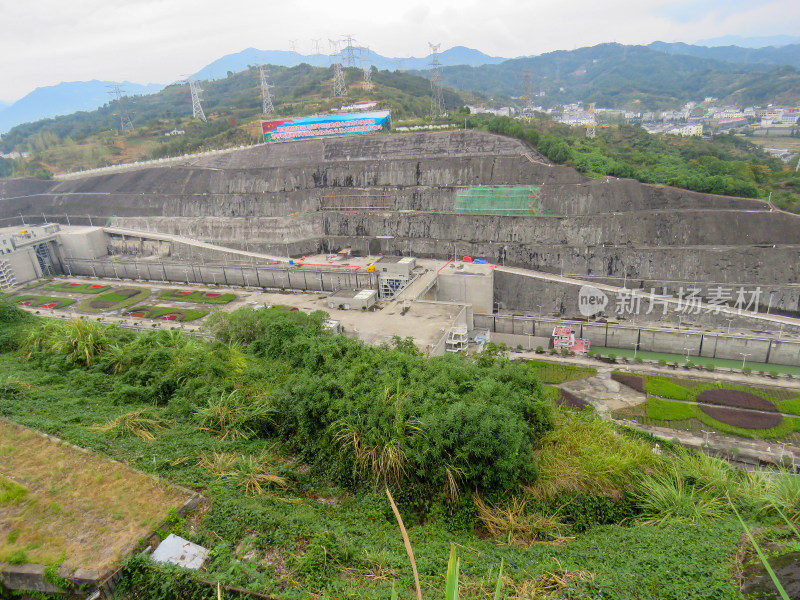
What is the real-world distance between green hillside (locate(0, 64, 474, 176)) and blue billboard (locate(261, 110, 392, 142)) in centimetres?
1289

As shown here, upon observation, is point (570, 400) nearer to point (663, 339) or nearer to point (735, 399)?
point (735, 399)

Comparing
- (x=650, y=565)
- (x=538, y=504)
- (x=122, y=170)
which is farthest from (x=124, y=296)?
(x=650, y=565)

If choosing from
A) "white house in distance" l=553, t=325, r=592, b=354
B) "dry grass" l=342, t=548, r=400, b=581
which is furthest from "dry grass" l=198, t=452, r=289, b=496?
"white house in distance" l=553, t=325, r=592, b=354

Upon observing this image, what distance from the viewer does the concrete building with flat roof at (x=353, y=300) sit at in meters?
32.9

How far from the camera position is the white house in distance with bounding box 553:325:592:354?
31.6m

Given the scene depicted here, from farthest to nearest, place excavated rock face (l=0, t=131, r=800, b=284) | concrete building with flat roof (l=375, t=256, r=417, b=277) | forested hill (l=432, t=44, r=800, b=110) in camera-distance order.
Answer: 1. forested hill (l=432, t=44, r=800, b=110)
2. concrete building with flat roof (l=375, t=256, r=417, b=277)
3. excavated rock face (l=0, t=131, r=800, b=284)

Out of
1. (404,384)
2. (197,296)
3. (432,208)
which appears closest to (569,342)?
(432,208)

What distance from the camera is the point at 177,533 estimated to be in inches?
326

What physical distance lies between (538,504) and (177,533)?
784cm

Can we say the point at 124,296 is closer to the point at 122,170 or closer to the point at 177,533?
the point at 122,170

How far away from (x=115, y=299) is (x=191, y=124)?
62.1 metres

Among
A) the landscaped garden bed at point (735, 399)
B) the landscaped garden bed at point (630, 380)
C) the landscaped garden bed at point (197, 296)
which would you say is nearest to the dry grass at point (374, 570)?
the landscaped garden bed at point (630, 380)

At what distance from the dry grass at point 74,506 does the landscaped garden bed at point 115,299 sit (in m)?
31.5

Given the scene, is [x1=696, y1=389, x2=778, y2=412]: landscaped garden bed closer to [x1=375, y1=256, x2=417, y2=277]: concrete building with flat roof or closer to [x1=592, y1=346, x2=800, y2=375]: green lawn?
[x1=592, y1=346, x2=800, y2=375]: green lawn
